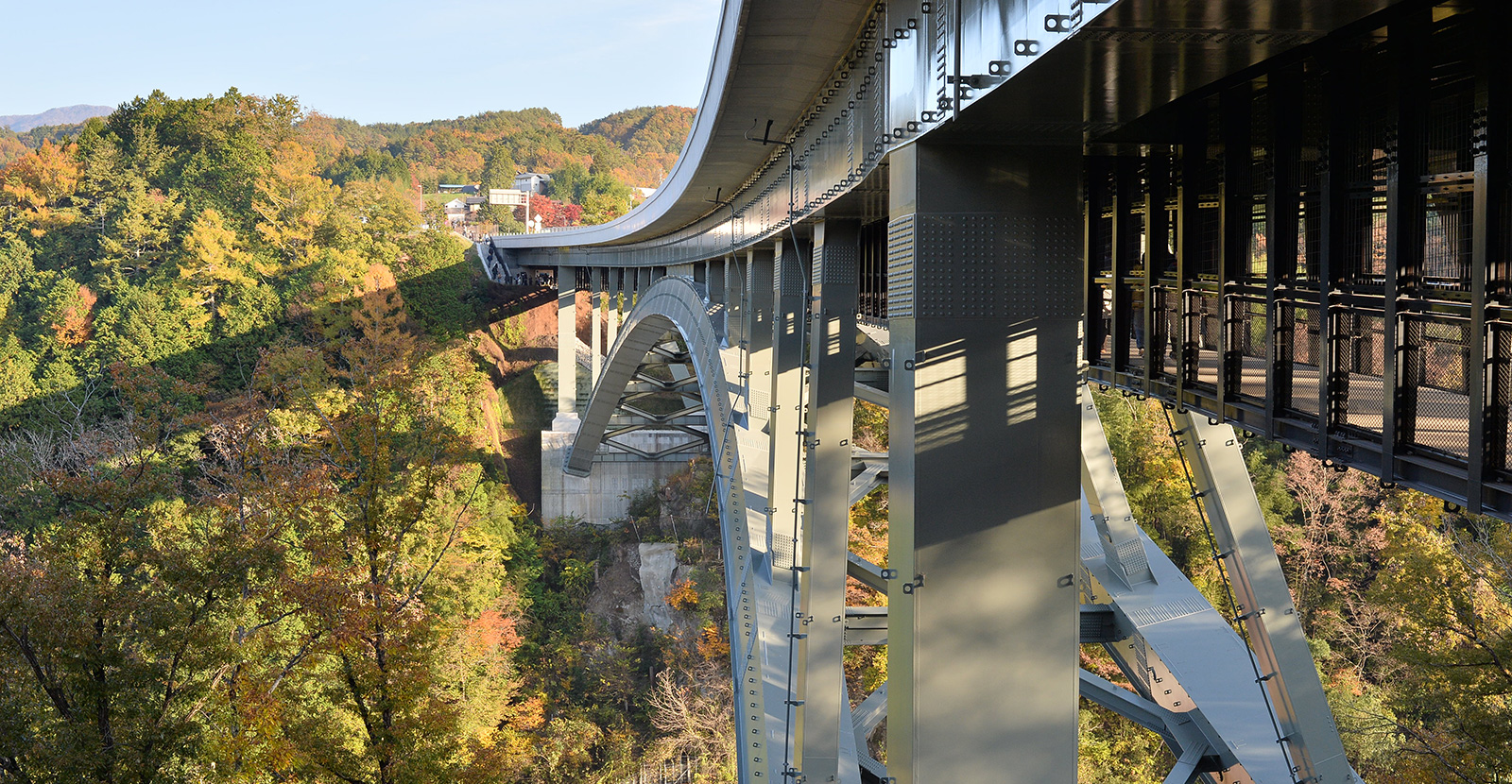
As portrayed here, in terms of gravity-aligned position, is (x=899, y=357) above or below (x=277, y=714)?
above

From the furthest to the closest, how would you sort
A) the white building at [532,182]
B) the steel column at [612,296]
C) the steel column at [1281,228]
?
the white building at [532,182]
the steel column at [612,296]
the steel column at [1281,228]

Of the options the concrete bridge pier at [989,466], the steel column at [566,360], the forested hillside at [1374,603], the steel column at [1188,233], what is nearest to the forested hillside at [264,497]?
the steel column at [566,360]

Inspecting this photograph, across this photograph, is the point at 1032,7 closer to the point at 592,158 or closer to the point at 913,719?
the point at 913,719

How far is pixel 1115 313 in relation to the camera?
557 centimetres

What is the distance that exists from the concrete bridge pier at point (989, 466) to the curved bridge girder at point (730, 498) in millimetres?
4817

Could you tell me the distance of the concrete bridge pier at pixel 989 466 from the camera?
4832 mm

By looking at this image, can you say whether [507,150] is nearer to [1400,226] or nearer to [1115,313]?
[1115,313]

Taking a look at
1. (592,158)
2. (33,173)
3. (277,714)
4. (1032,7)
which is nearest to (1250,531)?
(1032,7)

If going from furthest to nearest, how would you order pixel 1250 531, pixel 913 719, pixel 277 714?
1. pixel 277 714
2. pixel 1250 531
3. pixel 913 719

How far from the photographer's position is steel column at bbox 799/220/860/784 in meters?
8.41

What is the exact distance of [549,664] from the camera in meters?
25.1

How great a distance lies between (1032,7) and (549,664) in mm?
24003

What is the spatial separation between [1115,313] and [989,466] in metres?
1.37

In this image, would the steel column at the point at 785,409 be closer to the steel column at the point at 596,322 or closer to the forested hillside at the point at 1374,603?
the forested hillside at the point at 1374,603
